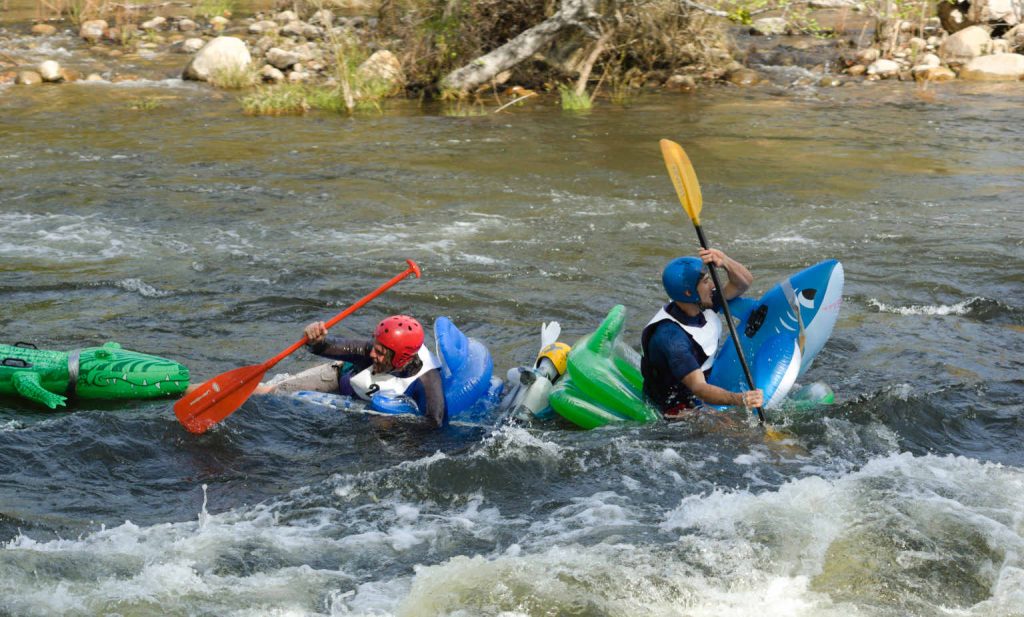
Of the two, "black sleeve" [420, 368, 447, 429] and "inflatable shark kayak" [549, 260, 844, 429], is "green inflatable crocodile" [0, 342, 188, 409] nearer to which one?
"black sleeve" [420, 368, 447, 429]

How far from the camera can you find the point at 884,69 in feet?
54.0

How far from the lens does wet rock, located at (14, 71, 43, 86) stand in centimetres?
1627

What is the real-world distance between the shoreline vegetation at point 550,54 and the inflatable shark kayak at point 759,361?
8782 mm

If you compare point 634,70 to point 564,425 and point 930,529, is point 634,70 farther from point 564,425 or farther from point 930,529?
point 930,529

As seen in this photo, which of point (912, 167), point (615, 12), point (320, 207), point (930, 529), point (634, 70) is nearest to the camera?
point (930, 529)

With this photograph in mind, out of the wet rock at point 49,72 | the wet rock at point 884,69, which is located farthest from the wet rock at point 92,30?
the wet rock at point 884,69

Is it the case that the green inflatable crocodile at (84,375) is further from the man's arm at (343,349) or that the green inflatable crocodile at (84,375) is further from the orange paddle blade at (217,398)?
the man's arm at (343,349)

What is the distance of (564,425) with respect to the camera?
6.22 m

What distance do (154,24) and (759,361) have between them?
1648cm

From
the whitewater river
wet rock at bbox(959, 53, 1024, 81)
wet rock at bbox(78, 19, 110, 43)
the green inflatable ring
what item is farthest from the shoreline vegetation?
the green inflatable ring

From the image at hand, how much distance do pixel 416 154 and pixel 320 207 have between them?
2106 mm

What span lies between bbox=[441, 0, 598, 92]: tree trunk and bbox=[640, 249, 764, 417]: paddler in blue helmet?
373 inches

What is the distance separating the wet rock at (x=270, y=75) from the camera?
642 inches

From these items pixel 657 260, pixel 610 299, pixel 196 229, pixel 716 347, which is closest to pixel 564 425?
pixel 716 347
